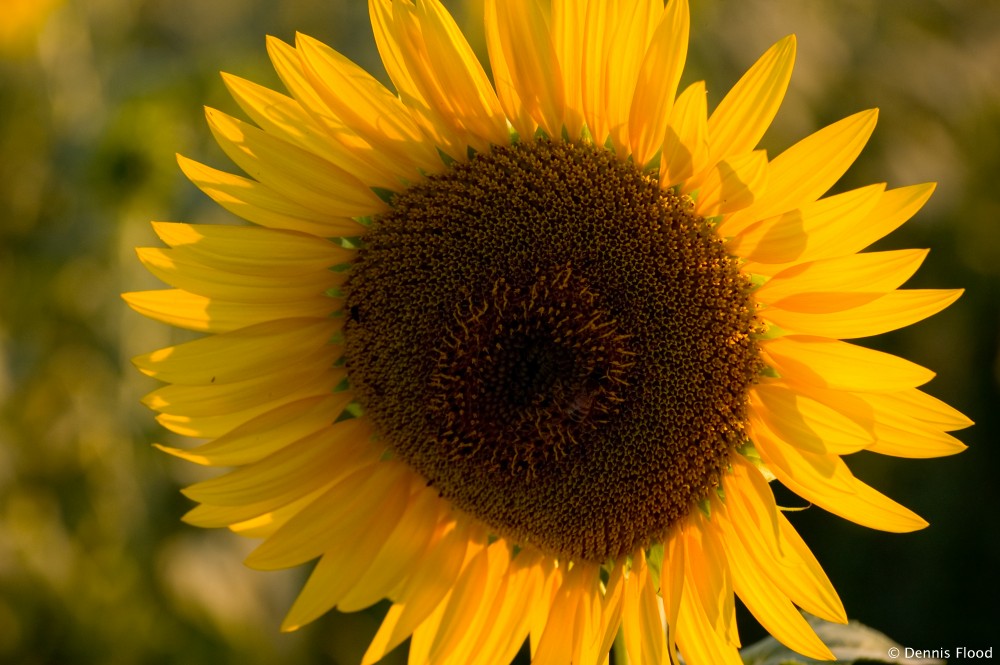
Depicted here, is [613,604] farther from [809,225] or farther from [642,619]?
[809,225]

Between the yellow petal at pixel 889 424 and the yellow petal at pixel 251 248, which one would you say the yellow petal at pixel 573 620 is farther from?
the yellow petal at pixel 251 248

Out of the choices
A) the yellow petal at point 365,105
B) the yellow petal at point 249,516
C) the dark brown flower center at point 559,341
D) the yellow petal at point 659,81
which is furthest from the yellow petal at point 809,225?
the yellow petal at point 249,516

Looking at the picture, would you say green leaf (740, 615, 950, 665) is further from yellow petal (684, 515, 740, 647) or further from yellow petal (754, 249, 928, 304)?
yellow petal (754, 249, 928, 304)

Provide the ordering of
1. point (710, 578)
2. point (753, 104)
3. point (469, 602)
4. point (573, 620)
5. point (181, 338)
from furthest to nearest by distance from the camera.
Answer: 1. point (181, 338)
2. point (469, 602)
3. point (573, 620)
4. point (710, 578)
5. point (753, 104)

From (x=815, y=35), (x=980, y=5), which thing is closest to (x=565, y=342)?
(x=815, y=35)

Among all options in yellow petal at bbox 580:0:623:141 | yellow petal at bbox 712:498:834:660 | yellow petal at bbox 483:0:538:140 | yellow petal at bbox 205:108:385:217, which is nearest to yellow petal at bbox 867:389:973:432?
yellow petal at bbox 712:498:834:660

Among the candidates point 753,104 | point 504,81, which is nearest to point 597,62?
point 504,81

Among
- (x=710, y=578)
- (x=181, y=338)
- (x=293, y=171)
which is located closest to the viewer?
(x=710, y=578)
